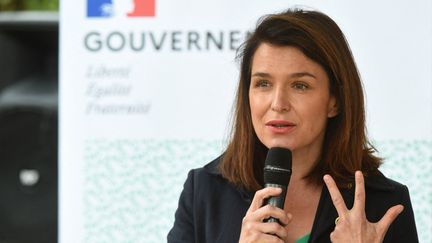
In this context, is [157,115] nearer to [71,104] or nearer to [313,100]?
[71,104]

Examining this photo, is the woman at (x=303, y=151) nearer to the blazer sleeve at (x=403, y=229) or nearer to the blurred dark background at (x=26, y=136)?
the blazer sleeve at (x=403, y=229)

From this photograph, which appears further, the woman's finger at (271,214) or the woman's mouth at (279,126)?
the woman's mouth at (279,126)

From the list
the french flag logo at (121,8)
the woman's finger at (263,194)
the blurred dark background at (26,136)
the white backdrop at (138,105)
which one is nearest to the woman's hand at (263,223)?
the woman's finger at (263,194)

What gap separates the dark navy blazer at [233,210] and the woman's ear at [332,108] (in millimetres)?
192

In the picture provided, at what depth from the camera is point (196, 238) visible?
2271 millimetres

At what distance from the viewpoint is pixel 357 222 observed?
2049 mm

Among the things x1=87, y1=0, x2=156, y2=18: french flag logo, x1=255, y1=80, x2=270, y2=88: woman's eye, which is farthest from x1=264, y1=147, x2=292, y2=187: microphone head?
x1=87, y1=0, x2=156, y2=18: french flag logo

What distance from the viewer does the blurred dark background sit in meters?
4.87

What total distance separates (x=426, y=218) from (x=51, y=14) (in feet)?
8.55

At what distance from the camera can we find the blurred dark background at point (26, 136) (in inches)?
192

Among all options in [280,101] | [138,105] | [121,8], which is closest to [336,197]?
[280,101]

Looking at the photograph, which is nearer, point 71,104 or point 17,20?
point 71,104

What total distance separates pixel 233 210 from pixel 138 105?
1.41 m

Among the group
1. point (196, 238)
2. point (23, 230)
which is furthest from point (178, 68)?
point (23, 230)
